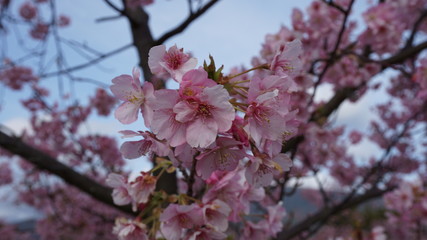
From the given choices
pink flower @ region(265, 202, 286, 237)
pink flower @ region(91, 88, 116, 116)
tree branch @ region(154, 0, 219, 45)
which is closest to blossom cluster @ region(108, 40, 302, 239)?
pink flower @ region(265, 202, 286, 237)

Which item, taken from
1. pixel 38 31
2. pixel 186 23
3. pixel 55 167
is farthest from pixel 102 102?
pixel 186 23

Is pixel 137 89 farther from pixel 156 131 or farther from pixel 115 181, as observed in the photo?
pixel 115 181

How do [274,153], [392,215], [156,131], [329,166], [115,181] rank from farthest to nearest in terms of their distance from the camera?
[329,166] < [392,215] < [115,181] < [274,153] < [156,131]

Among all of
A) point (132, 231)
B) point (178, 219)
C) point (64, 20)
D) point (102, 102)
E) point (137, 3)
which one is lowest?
point (102, 102)

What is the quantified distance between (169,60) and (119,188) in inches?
23.0

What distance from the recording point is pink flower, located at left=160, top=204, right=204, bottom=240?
925 mm

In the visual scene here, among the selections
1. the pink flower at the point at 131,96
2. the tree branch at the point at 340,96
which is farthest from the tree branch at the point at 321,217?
the pink flower at the point at 131,96

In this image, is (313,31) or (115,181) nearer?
(115,181)

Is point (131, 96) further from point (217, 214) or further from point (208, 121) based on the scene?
point (217, 214)

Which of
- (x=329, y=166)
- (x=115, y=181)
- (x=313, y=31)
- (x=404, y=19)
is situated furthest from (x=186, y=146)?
(x=329, y=166)

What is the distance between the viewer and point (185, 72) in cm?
75

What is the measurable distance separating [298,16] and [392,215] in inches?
88.3

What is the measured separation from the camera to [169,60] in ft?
2.61

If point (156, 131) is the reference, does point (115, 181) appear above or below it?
below
